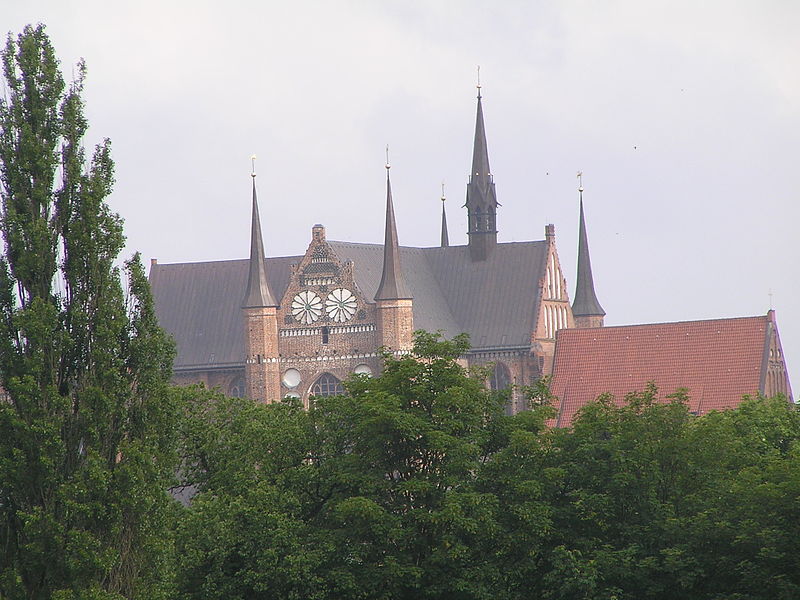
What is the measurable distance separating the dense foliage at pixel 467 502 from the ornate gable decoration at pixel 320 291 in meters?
62.4

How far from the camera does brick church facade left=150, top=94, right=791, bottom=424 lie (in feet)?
396

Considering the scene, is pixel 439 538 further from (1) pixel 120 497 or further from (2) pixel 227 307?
(2) pixel 227 307

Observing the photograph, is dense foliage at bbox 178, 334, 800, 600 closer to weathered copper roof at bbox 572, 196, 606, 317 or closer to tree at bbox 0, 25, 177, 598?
tree at bbox 0, 25, 177, 598

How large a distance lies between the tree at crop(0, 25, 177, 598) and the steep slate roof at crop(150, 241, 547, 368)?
76.7 metres

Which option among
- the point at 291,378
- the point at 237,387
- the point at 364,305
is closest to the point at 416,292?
the point at 364,305

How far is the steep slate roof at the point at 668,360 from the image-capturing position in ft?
330

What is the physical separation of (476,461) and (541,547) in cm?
293

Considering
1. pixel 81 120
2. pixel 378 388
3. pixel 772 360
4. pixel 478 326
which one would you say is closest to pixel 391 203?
pixel 478 326

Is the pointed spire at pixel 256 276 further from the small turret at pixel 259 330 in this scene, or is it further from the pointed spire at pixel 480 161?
the pointed spire at pixel 480 161

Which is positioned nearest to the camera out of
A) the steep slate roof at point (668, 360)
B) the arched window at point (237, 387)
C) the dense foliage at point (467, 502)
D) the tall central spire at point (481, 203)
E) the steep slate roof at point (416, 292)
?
the dense foliage at point (467, 502)

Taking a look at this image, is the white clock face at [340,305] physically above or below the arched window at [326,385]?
above

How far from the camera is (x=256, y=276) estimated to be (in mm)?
121375

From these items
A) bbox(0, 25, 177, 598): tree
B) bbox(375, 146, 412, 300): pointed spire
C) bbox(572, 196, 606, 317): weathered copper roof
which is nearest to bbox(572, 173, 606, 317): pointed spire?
bbox(572, 196, 606, 317): weathered copper roof

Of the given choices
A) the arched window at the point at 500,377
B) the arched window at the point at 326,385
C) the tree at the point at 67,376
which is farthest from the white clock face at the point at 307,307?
the tree at the point at 67,376
